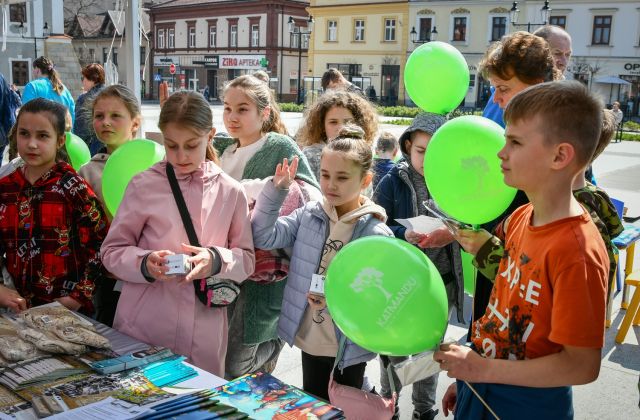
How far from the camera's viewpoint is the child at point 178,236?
2.14 metres

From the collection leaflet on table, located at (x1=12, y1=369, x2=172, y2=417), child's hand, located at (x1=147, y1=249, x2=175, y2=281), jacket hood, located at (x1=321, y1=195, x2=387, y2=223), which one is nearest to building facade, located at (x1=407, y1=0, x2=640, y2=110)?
jacket hood, located at (x1=321, y1=195, x2=387, y2=223)

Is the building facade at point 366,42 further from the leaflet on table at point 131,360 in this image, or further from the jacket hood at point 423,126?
the leaflet on table at point 131,360

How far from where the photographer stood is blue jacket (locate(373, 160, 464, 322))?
2791mm

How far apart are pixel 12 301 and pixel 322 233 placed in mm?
1237

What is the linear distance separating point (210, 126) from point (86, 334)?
0.89 metres

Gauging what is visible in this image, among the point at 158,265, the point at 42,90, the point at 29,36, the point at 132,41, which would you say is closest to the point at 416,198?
the point at 158,265

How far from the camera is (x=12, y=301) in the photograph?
2.23 meters

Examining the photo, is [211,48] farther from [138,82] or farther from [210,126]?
[210,126]

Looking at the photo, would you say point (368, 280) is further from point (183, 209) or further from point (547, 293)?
point (183, 209)

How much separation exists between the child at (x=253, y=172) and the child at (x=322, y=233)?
171 millimetres

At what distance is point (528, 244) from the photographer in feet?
5.13

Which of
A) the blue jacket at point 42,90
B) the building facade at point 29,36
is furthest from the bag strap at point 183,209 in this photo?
the building facade at point 29,36

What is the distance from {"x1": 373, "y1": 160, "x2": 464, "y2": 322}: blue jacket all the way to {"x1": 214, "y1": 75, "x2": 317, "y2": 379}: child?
403 mm

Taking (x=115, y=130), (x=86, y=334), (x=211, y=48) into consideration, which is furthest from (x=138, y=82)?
(x=211, y=48)
